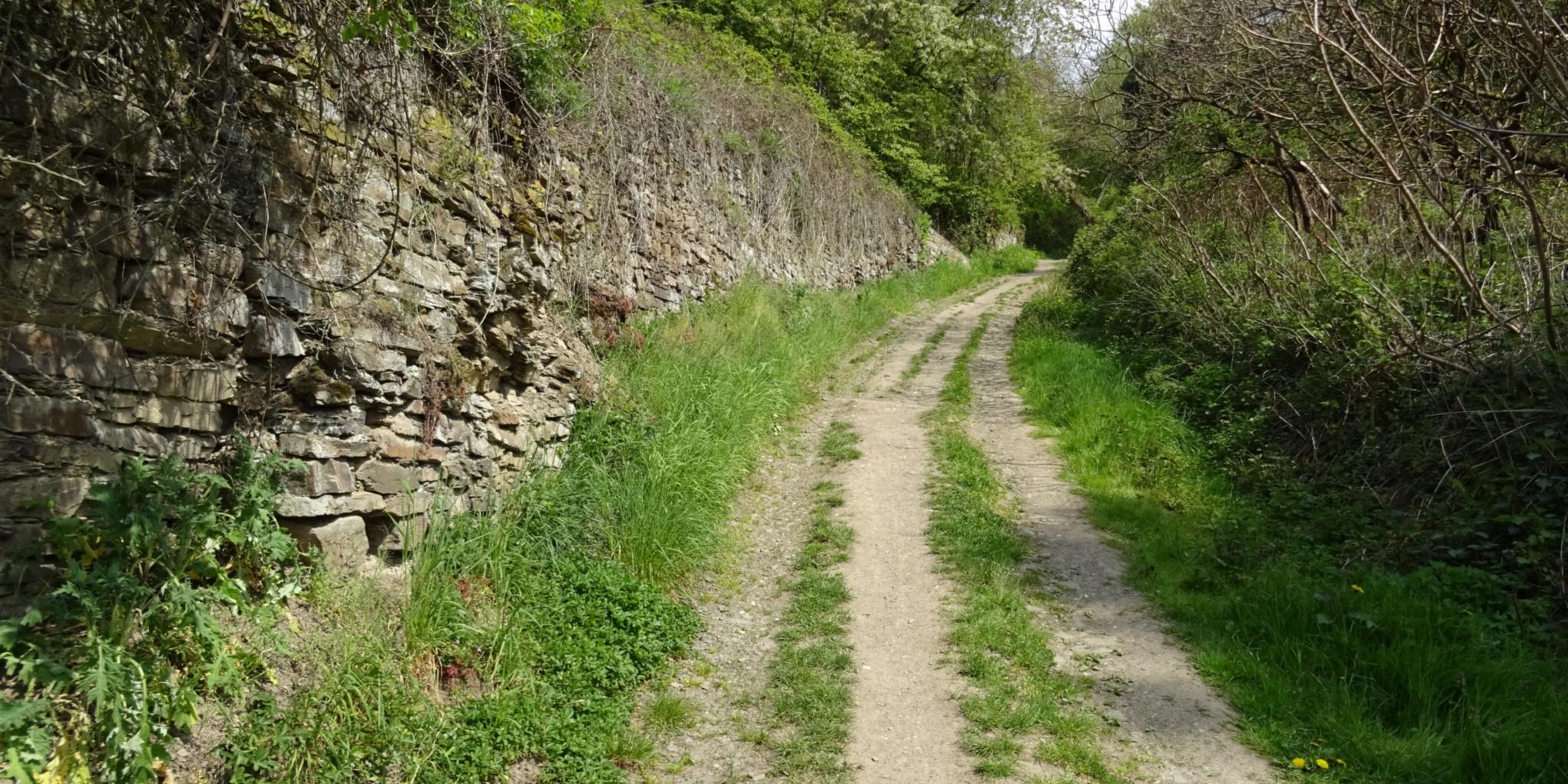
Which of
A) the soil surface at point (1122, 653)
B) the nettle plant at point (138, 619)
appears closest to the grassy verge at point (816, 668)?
A: the soil surface at point (1122, 653)

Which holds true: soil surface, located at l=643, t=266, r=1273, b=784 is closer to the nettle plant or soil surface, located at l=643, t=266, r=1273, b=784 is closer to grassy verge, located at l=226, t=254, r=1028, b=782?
grassy verge, located at l=226, t=254, r=1028, b=782

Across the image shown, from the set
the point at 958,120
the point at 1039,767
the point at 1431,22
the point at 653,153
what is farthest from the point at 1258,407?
the point at 958,120

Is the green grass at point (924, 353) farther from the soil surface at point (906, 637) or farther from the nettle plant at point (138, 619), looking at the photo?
the nettle plant at point (138, 619)

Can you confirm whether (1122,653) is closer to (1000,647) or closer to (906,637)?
(1000,647)

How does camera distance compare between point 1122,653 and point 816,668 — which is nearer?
point 816,668

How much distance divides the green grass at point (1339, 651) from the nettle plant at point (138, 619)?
15.1 feet

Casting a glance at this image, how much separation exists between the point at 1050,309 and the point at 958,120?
1057 cm

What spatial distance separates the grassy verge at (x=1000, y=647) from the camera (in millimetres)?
4309

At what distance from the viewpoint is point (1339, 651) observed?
502 centimetres

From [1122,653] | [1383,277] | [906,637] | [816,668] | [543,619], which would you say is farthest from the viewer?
[1383,277]

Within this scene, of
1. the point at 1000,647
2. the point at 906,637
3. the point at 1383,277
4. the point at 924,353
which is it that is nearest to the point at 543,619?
the point at 906,637

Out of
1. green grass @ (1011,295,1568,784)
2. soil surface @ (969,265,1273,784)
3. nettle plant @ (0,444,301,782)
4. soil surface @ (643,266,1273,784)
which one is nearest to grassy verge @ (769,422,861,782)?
soil surface @ (643,266,1273,784)

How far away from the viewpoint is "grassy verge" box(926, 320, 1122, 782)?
4.31 meters

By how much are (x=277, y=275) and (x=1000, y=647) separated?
169 inches
